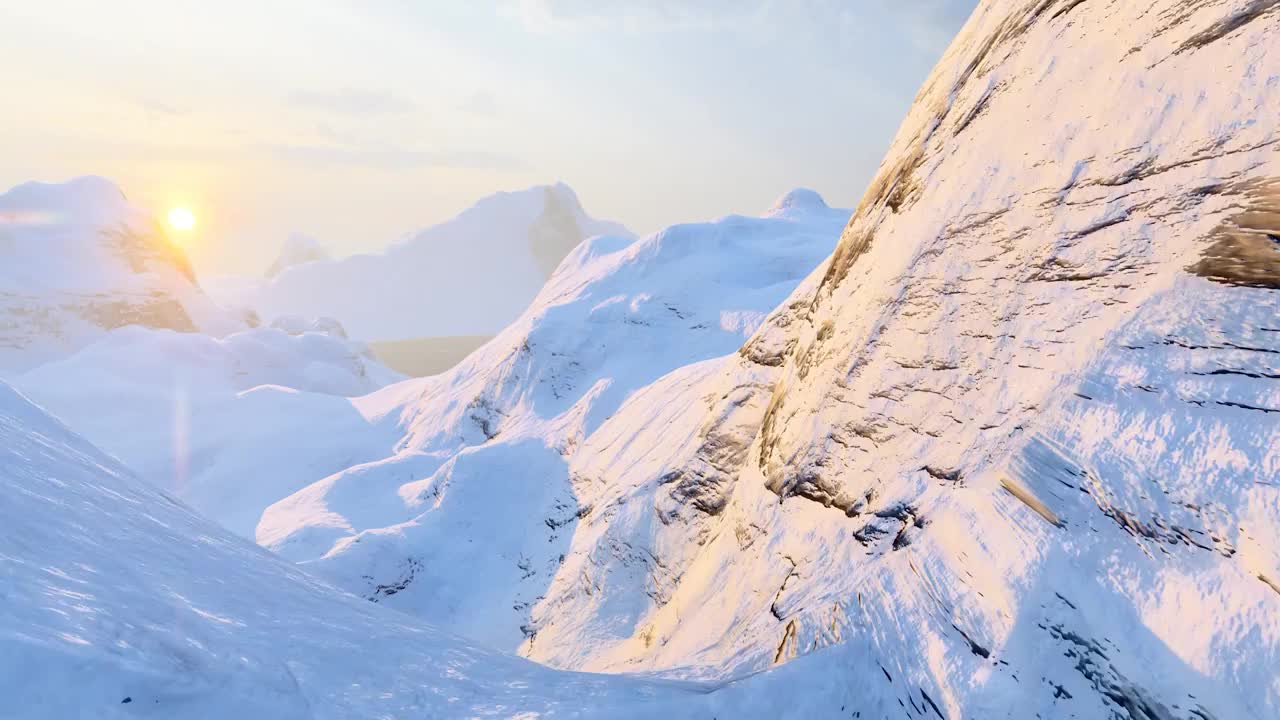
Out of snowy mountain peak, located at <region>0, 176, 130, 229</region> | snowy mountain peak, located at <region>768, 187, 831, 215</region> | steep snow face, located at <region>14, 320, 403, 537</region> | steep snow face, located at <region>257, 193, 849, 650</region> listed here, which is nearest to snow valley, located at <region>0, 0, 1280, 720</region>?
steep snow face, located at <region>257, 193, 849, 650</region>

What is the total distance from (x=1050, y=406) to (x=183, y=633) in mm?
4959

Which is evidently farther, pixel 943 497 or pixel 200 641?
pixel 943 497

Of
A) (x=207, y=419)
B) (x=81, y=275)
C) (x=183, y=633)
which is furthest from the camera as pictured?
(x=81, y=275)

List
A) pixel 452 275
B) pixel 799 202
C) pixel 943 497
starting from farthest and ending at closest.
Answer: pixel 452 275, pixel 799 202, pixel 943 497

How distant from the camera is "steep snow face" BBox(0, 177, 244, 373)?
40.8 meters

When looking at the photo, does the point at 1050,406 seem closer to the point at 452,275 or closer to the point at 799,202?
the point at 799,202

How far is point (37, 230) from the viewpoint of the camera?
148ft

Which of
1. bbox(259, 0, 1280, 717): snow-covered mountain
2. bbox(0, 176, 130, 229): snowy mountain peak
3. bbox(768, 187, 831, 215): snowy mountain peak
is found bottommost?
bbox(0, 176, 130, 229): snowy mountain peak

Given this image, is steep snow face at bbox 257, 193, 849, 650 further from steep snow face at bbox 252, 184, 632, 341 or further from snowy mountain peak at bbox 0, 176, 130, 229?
steep snow face at bbox 252, 184, 632, 341

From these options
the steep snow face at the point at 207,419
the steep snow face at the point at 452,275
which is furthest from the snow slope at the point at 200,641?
the steep snow face at the point at 452,275

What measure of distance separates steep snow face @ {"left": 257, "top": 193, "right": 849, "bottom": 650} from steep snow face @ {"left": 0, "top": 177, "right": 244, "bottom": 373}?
26.2 meters

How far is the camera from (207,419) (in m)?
26.3

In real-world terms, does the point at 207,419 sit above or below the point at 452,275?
below

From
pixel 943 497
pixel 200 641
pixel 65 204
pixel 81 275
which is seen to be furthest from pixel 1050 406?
pixel 65 204
